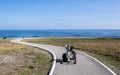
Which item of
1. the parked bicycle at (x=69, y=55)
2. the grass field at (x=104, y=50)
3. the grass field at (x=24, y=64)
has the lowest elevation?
the grass field at (x=104, y=50)

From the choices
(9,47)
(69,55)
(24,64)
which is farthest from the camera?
(9,47)

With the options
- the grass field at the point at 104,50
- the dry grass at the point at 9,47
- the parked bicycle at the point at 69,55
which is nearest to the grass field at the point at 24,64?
the parked bicycle at the point at 69,55

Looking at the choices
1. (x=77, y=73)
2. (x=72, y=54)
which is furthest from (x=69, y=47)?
(x=77, y=73)

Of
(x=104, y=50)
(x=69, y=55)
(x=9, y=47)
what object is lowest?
(x=104, y=50)

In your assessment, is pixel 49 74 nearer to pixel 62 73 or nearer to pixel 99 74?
pixel 62 73

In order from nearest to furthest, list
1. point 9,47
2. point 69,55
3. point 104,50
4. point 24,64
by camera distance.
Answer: point 24,64
point 69,55
point 104,50
point 9,47

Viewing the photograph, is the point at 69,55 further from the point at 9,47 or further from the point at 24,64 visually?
the point at 9,47

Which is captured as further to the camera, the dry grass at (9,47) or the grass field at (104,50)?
the dry grass at (9,47)

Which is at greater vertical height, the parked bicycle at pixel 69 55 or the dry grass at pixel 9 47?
the parked bicycle at pixel 69 55

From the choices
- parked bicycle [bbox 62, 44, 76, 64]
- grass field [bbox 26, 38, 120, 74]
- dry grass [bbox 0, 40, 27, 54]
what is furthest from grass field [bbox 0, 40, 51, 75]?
dry grass [bbox 0, 40, 27, 54]

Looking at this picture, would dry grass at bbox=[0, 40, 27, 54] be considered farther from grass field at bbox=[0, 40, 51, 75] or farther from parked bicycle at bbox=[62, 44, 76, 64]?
parked bicycle at bbox=[62, 44, 76, 64]

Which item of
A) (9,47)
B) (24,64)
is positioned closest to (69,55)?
(24,64)

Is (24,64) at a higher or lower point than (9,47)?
higher

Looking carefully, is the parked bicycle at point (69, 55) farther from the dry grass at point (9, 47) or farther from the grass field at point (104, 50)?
the dry grass at point (9, 47)
